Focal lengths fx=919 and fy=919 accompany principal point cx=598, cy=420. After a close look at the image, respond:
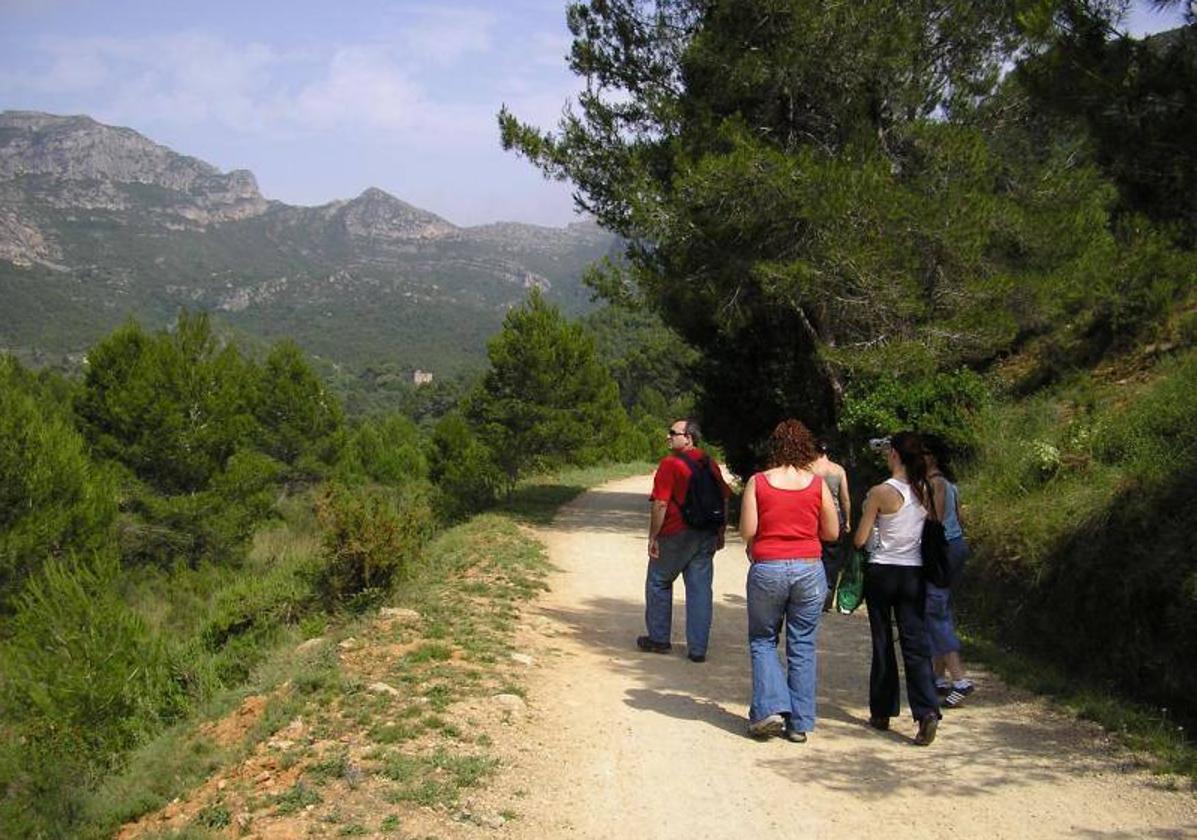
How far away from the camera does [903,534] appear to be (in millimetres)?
5508

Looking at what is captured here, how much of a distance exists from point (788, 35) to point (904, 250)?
3.92 m

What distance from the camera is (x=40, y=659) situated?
745cm

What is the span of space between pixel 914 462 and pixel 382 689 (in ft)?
12.0

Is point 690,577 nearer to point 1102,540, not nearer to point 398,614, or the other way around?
point 398,614

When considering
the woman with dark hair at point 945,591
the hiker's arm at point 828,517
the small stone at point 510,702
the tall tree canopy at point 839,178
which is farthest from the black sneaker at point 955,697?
the tall tree canopy at point 839,178

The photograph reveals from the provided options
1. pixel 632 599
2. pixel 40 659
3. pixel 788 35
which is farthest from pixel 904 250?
pixel 40 659

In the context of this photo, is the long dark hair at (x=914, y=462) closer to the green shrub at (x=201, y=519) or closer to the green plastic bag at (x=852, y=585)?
the green plastic bag at (x=852, y=585)

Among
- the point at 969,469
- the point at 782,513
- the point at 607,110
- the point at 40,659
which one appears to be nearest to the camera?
the point at 782,513

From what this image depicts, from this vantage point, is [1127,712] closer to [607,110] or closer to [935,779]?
[935,779]

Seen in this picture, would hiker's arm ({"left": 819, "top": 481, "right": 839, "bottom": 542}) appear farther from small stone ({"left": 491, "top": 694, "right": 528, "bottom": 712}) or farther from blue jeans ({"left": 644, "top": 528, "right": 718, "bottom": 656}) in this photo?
small stone ({"left": 491, "top": 694, "right": 528, "bottom": 712})

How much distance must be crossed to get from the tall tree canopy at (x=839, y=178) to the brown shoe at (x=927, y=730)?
7955mm

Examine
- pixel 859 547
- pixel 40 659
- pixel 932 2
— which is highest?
pixel 932 2

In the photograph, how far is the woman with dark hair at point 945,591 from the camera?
577 centimetres

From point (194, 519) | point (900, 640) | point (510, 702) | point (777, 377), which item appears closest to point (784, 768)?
point (900, 640)
